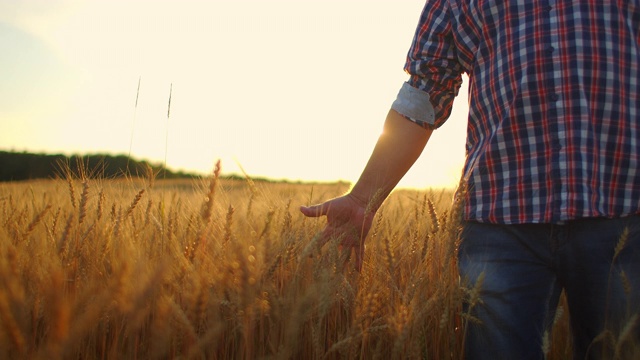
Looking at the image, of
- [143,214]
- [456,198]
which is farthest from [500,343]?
[143,214]

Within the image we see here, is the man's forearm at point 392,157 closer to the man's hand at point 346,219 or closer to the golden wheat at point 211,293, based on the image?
the man's hand at point 346,219

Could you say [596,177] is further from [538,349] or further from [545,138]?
[538,349]

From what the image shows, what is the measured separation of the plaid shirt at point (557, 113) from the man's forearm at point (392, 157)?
188 mm

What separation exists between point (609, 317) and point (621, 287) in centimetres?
7

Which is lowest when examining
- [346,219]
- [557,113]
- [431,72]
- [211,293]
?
[211,293]

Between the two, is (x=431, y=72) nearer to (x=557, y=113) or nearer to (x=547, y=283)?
(x=557, y=113)

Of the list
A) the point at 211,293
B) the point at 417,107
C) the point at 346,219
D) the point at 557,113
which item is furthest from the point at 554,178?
the point at 211,293

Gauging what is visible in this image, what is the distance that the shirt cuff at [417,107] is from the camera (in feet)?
4.99

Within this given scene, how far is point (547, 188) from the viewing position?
124cm

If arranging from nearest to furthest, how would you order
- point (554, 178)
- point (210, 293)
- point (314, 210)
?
1. point (210, 293)
2. point (554, 178)
3. point (314, 210)

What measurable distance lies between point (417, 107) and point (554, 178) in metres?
0.44

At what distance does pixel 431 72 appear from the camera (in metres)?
1.55

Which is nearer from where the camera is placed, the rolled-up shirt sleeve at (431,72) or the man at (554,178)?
the man at (554,178)

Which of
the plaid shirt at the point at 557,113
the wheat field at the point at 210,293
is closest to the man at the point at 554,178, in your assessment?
the plaid shirt at the point at 557,113
